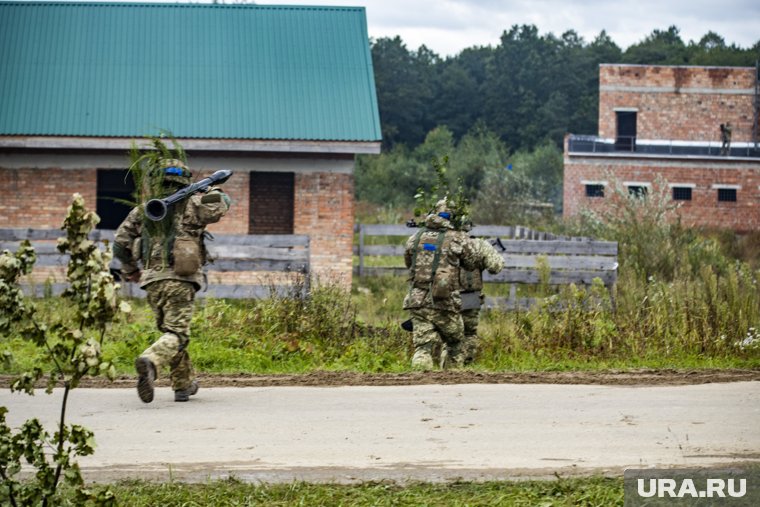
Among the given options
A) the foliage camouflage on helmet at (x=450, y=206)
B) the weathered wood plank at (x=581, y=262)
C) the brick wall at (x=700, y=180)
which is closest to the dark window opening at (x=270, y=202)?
the weathered wood plank at (x=581, y=262)

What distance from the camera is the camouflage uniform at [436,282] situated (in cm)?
1142

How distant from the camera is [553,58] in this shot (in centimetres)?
8325

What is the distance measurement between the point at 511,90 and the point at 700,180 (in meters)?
37.8

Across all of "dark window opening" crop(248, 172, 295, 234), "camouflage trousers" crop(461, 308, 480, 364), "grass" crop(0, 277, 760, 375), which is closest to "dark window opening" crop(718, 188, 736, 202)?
"dark window opening" crop(248, 172, 295, 234)

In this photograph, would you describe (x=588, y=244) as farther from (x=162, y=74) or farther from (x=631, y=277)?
(x=162, y=74)

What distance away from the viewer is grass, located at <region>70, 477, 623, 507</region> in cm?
645

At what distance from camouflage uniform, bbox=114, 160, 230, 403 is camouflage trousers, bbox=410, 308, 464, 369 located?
2.81m

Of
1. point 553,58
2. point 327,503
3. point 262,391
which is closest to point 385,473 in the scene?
point 327,503

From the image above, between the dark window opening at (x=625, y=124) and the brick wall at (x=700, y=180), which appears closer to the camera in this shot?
the brick wall at (x=700, y=180)

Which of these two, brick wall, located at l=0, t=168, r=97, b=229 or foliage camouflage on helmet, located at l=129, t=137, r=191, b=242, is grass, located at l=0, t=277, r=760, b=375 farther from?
brick wall, located at l=0, t=168, r=97, b=229

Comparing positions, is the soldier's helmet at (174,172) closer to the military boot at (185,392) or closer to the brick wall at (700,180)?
the military boot at (185,392)

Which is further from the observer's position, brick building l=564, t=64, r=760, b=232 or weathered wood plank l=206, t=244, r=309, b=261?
brick building l=564, t=64, r=760, b=232

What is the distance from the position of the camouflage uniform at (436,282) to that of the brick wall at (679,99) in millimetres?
34970

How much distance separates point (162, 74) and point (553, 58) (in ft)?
209
